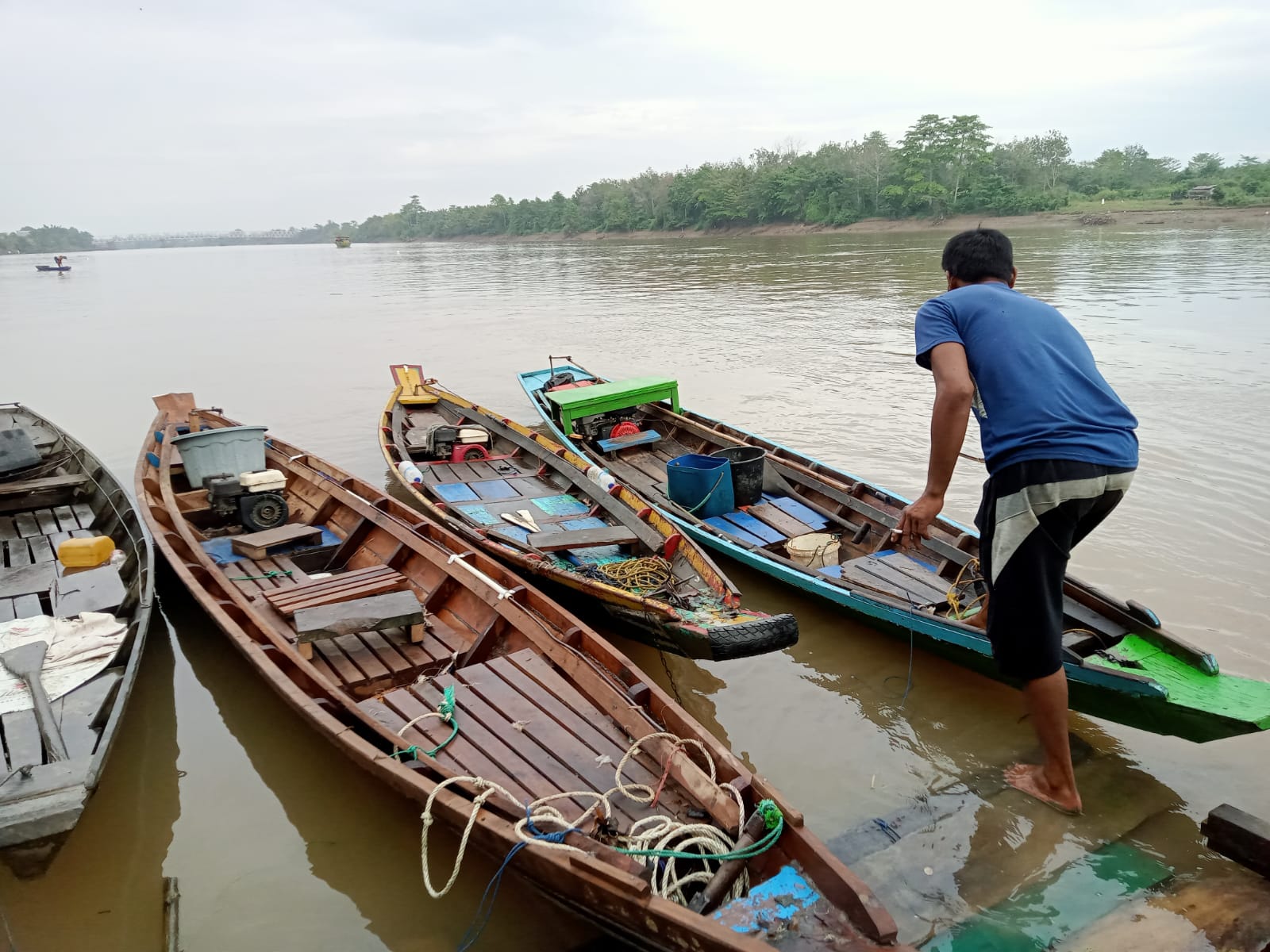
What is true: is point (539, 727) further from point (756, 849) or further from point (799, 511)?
point (799, 511)

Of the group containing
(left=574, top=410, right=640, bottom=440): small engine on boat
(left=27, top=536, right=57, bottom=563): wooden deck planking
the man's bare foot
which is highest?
(left=574, top=410, right=640, bottom=440): small engine on boat

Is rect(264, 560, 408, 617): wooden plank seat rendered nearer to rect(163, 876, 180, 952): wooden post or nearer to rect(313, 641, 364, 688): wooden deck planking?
rect(313, 641, 364, 688): wooden deck planking

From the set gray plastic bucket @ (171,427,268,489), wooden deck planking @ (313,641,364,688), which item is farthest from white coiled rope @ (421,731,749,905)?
gray plastic bucket @ (171,427,268,489)

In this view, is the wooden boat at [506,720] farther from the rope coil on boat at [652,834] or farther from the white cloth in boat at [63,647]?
the white cloth in boat at [63,647]

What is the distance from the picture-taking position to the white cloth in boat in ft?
13.2

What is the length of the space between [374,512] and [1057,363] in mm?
4657

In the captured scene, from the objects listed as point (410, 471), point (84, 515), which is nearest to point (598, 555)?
point (410, 471)

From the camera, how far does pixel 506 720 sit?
373cm

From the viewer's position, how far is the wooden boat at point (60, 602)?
10.1 feet

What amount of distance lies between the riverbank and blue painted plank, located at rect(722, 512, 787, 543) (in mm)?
27389

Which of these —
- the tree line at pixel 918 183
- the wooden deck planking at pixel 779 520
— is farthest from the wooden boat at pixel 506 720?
the tree line at pixel 918 183

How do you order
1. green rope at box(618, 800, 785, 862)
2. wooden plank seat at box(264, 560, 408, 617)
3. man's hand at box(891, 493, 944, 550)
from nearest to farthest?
green rope at box(618, 800, 785, 862) → man's hand at box(891, 493, 944, 550) → wooden plank seat at box(264, 560, 408, 617)

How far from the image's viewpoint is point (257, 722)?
4867 millimetres

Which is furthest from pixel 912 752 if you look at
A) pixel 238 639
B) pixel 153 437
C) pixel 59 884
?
pixel 153 437
